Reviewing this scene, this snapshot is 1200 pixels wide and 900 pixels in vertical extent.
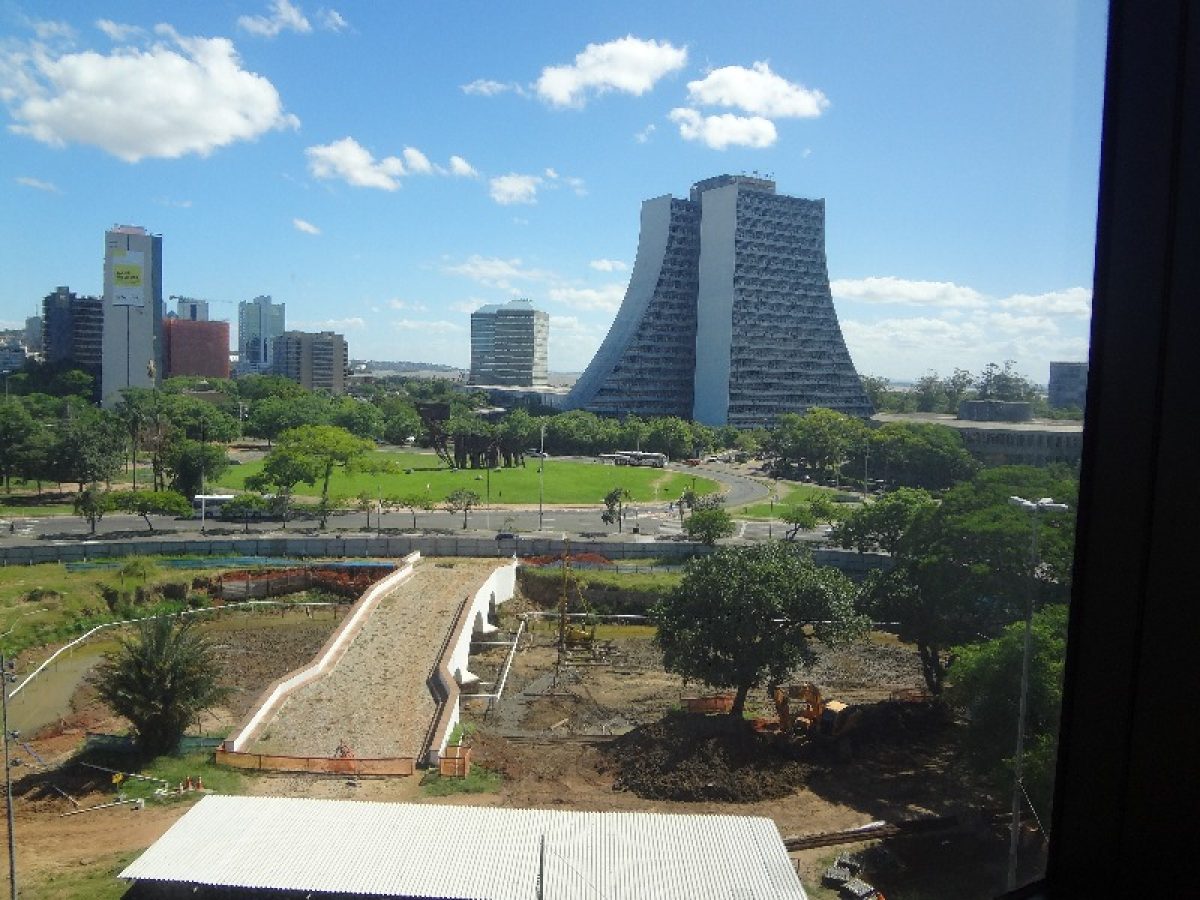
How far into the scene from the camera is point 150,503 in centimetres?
1395

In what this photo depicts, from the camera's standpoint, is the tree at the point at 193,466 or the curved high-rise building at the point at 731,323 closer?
the tree at the point at 193,466

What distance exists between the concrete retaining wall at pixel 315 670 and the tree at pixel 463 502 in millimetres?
4198

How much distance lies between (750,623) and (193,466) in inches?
466

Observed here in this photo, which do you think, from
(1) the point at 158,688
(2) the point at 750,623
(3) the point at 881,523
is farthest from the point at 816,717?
(3) the point at 881,523

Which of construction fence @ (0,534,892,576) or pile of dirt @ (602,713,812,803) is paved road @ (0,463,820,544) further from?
pile of dirt @ (602,713,812,803)

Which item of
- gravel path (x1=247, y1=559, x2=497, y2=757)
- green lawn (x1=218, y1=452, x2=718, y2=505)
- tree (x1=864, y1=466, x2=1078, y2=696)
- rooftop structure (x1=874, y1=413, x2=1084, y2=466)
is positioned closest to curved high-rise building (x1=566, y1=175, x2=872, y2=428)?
green lawn (x1=218, y1=452, x2=718, y2=505)

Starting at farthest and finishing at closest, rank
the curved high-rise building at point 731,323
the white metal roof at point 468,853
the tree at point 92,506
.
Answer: the curved high-rise building at point 731,323, the tree at point 92,506, the white metal roof at point 468,853

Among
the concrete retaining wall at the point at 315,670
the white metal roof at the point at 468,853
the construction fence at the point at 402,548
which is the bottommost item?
the concrete retaining wall at the point at 315,670

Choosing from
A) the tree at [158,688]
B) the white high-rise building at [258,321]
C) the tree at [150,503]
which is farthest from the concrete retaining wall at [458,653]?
the white high-rise building at [258,321]

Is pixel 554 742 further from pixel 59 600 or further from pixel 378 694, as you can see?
pixel 59 600

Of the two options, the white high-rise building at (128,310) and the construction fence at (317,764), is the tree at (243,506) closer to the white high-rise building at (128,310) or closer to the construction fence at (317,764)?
the construction fence at (317,764)

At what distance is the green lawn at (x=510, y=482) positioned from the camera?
18.0 meters

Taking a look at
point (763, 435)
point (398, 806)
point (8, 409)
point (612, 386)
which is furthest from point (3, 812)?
point (612, 386)

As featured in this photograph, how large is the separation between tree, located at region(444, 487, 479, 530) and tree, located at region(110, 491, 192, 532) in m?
3.55
